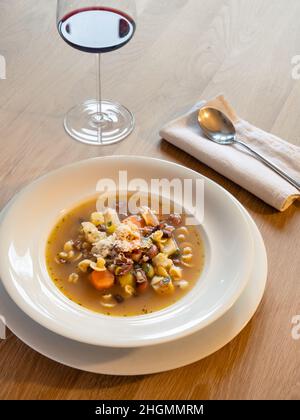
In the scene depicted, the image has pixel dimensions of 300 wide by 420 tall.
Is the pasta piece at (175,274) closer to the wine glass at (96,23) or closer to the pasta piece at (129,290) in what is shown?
the pasta piece at (129,290)

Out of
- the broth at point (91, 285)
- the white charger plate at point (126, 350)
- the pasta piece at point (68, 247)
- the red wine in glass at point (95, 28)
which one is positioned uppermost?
the red wine in glass at point (95, 28)

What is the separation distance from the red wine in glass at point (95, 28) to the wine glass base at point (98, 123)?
0.74 feet

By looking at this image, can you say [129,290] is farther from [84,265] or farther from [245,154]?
[245,154]

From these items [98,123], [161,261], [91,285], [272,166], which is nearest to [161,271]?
[161,261]

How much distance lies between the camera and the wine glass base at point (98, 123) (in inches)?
60.3

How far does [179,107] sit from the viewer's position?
1.63 meters

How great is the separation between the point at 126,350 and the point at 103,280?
5.6 inches

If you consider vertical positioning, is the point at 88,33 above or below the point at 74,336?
above

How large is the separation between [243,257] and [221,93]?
66cm

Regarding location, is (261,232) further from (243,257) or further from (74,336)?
(74,336)

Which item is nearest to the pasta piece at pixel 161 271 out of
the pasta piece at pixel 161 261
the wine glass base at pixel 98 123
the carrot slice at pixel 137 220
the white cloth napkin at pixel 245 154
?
the pasta piece at pixel 161 261

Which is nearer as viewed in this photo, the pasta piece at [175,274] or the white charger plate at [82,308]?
the white charger plate at [82,308]

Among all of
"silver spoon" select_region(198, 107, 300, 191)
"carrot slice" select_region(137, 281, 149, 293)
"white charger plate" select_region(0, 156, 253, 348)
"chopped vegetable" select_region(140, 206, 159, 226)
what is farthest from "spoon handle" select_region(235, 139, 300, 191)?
"carrot slice" select_region(137, 281, 149, 293)
